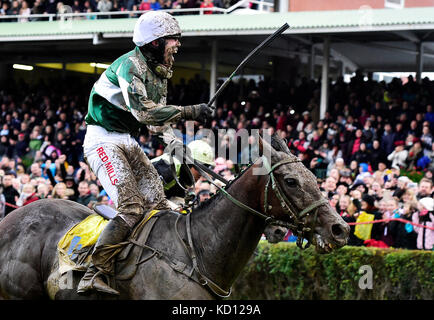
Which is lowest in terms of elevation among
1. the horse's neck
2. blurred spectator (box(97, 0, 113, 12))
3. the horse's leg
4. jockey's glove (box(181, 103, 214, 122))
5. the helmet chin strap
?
the horse's leg

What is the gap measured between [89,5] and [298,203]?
18.0 metres

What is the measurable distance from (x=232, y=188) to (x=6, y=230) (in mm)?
1878

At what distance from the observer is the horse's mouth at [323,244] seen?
5.34 metres

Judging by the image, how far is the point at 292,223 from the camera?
5551mm

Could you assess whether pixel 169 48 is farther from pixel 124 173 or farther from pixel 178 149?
pixel 124 173

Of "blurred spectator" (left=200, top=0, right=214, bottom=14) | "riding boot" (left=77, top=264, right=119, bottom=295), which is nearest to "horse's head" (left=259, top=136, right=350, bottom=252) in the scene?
"riding boot" (left=77, top=264, right=119, bottom=295)

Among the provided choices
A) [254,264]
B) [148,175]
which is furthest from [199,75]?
[148,175]

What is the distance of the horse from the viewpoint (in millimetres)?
5473

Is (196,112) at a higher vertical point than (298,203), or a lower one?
higher

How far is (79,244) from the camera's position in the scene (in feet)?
19.8

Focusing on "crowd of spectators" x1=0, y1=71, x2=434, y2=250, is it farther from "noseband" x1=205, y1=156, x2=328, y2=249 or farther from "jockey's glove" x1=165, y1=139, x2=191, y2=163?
"noseband" x1=205, y1=156, x2=328, y2=249

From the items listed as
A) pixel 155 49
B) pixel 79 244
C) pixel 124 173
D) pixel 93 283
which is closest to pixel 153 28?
pixel 155 49

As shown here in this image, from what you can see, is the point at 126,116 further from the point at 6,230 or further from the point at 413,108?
the point at 413,108
